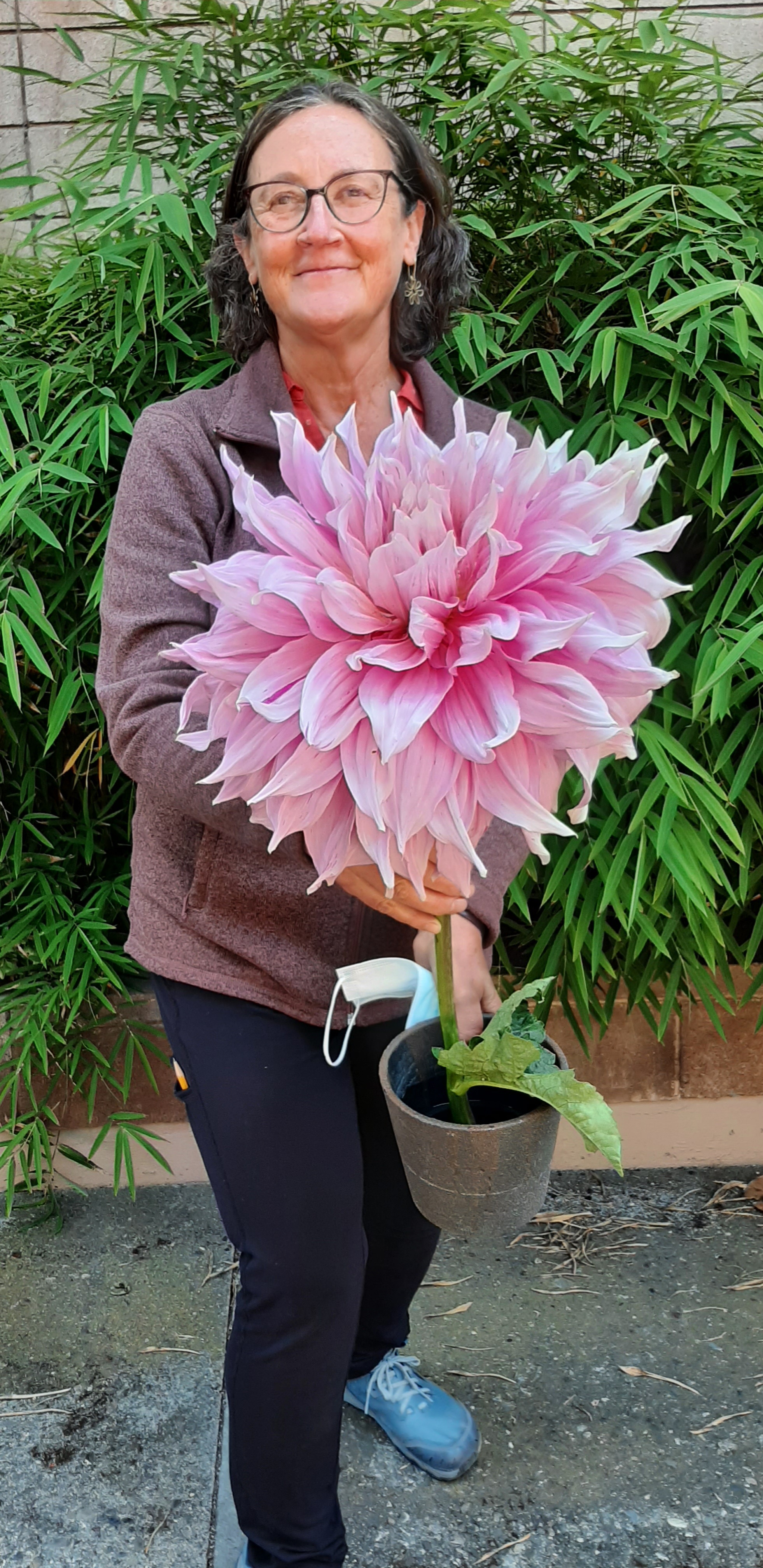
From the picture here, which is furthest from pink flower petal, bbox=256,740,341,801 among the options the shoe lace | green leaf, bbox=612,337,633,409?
the shoe lace

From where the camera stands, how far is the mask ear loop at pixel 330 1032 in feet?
3.94

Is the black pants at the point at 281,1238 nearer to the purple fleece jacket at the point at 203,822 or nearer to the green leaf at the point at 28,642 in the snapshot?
the purple fleece jacket at the point at 203,822

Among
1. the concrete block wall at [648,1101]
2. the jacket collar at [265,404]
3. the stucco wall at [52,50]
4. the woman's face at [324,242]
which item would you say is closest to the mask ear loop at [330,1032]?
the jacket collar at [265,404]

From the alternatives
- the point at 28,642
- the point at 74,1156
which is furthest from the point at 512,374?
→ the point at 74,1156

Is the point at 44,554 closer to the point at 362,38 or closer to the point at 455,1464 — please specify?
the point at 362,38

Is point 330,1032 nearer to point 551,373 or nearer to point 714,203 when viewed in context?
point 551,373

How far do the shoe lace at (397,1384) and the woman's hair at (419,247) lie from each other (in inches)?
56.5

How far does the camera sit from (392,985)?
121cm

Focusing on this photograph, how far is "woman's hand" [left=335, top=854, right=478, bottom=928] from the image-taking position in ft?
3.32

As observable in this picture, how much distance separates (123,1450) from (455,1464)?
494 mm

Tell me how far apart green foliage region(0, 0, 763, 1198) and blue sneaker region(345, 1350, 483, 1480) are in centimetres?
68

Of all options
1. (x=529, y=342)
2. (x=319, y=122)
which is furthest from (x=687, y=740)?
(x=319, y=122)

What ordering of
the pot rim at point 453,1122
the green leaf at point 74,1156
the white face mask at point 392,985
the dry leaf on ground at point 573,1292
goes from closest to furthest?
the pot rim at point 453,1122 < the white face mask at point 392,985 < the dry leaf on ground at point 573,1292 < the green leaf at point 74,1156

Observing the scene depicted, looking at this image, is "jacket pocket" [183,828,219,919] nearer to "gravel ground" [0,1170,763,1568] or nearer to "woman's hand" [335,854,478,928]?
"woman's hand" [335,854,478,928]
